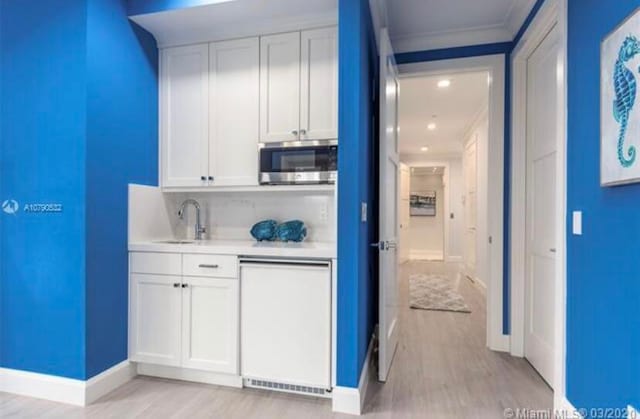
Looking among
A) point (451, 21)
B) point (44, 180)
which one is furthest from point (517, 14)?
point (44, 180)

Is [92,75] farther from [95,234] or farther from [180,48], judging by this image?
[95,234]

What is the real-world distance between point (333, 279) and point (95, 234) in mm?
1496

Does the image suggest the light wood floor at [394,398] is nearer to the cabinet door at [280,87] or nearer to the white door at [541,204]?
the white door at [541,204]

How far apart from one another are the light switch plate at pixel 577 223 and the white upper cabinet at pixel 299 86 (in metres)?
1.44

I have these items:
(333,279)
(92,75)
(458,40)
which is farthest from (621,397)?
(92,75)

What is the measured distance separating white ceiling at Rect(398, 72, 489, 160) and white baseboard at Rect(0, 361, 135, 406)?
11.0 feet

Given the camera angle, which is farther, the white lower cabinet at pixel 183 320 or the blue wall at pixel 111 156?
the white lower cabinet at pixel 183 320

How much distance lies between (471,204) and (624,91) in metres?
4.96

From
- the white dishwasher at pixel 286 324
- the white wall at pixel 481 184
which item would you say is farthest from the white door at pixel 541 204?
the white wall at pixel 481 184

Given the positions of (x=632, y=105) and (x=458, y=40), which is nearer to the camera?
(x=632, y=105)

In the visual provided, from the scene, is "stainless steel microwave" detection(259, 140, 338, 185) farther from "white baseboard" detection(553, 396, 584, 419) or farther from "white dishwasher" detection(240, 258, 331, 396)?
"white baseboard" detection(553, 396, 584, 419)

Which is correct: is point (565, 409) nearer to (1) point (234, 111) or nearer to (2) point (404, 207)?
(1) point (234, 111)

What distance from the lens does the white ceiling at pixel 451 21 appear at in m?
2.54

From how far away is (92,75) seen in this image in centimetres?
208
